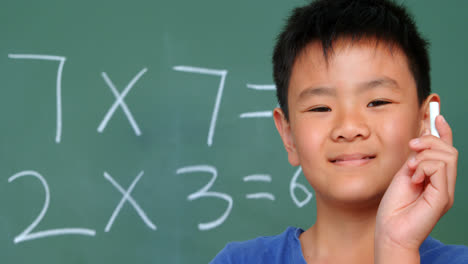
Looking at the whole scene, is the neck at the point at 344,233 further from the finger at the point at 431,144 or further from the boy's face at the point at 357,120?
the finger at the point at 431,144

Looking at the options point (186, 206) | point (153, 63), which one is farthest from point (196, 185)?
point (153, 63)

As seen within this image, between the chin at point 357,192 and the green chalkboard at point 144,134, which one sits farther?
the green chalkboard at point 144,134

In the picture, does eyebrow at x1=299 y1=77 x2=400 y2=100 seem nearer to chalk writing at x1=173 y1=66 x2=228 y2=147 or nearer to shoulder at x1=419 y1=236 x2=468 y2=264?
shoulder at x1=419 y1=236 x2=468 y2=264

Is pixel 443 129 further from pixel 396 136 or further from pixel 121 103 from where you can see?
pixel 121 103

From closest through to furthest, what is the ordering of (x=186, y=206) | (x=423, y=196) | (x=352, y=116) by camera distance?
(x=423, y=196), (x=352, y=116), (x=186, y=206)

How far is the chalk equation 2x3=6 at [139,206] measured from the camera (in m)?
1.40

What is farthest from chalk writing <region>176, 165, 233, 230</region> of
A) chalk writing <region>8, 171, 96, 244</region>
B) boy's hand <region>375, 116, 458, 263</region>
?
boy's hand <region>375, 116, 458, 263</region>

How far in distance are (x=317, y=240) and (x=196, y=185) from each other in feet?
2.04

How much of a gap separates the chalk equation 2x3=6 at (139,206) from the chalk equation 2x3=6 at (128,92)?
0.11m

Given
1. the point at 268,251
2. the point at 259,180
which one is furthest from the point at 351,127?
the point at 259,180

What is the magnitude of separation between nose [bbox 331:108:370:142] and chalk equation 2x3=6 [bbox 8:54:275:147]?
2.34 feet

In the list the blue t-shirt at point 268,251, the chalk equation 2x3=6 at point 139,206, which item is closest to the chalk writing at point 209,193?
the chalk equation 2x3=6 at point 139,206

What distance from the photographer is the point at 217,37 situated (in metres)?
1.49

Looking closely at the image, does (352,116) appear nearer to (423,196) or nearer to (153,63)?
(423,196)
